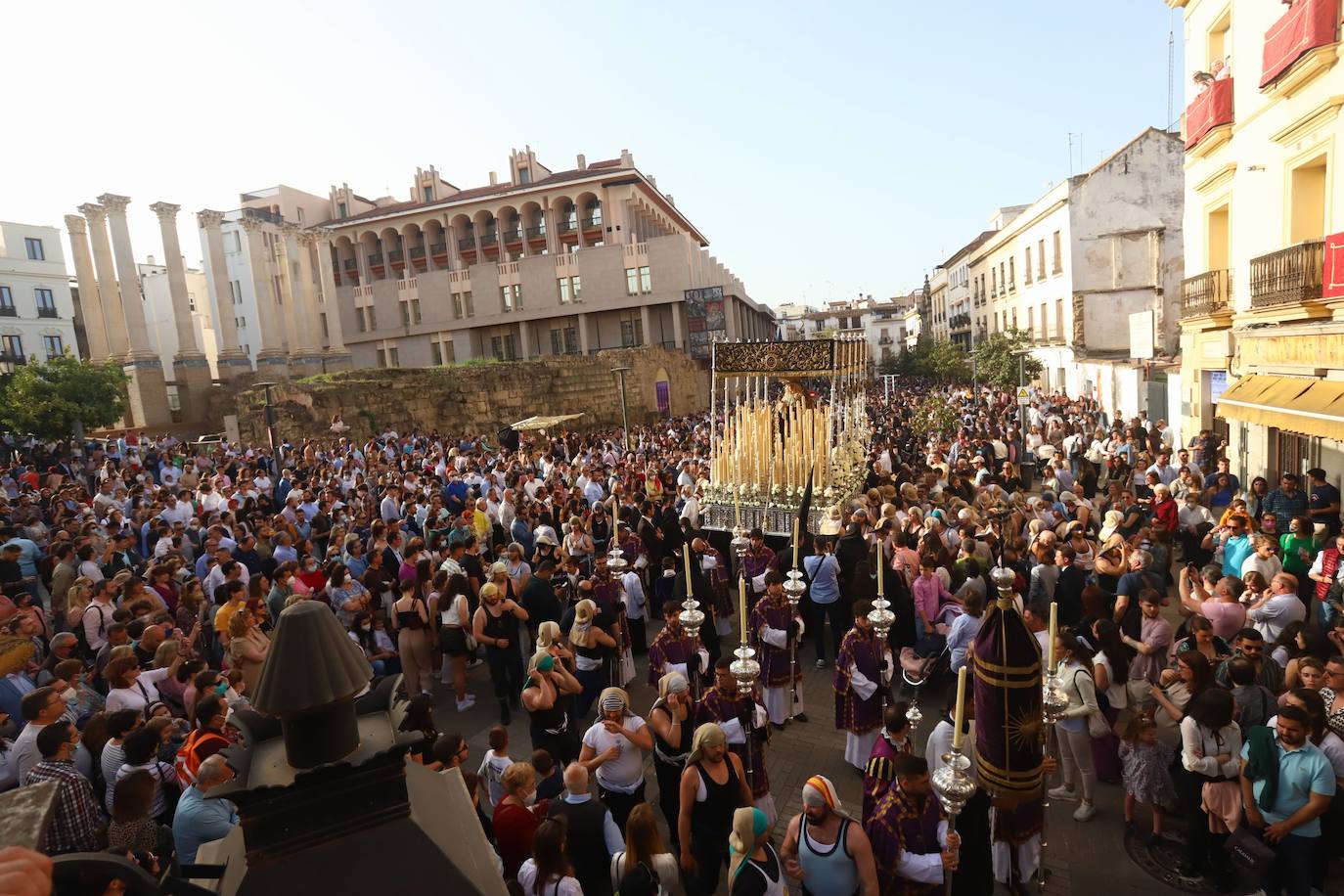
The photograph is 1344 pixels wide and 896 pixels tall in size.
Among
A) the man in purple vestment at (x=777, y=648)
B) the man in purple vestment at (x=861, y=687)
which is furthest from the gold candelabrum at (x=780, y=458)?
the man in purple vestment at (x=861, y=687)

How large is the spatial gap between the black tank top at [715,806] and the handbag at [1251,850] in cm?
301

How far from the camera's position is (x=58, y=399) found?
74.0ft

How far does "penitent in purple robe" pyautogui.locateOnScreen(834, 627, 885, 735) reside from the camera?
5930mm

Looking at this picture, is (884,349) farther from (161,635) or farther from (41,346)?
(161,635)

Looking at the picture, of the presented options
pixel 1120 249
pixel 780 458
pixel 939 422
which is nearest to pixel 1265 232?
pixel 939 422

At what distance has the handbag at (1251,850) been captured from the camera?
4.31m

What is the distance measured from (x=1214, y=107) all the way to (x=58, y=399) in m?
30.4

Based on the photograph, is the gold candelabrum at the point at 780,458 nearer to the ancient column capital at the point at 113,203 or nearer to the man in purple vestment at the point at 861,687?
the man in purple vestment at the point at 861,687

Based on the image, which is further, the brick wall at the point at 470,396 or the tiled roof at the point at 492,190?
the tiled roof at the point at 492,190

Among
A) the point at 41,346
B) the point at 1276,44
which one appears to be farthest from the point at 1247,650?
the point at 41,346

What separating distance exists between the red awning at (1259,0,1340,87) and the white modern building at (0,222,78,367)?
4756 centimetres

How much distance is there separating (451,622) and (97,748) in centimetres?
311

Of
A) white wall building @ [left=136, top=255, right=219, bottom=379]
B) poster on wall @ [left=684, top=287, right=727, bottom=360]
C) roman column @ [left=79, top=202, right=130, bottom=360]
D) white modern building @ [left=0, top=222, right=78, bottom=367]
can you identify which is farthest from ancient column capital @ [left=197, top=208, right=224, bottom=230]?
poster on wall @ [left=684, top=287, right=727, bottom=360]

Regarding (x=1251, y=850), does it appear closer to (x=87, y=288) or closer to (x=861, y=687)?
(x=861, y=687)
